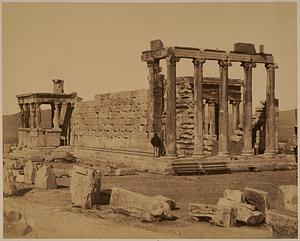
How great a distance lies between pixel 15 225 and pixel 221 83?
12503 millimetres

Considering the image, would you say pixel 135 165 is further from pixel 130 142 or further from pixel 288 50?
pixel 288 50

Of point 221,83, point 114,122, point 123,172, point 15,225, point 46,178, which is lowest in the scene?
point 15,225

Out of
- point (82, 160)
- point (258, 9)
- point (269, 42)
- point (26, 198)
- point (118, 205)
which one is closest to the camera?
point (118, 205)

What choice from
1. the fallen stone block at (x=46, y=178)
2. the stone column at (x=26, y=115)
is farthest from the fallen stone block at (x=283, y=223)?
the stone column at (x=26, y=115)

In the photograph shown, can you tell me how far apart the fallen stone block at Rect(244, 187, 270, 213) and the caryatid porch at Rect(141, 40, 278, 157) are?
789cm

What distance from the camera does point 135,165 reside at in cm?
2236

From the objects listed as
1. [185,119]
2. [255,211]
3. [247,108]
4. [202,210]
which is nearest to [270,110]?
[247,108]

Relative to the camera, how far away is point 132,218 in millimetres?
13438

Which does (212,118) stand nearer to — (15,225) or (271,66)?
(271,66)

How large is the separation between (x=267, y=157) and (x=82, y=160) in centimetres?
985

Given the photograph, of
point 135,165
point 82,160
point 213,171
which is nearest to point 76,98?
point 82,160

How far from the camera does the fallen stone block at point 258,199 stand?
44.0 feet

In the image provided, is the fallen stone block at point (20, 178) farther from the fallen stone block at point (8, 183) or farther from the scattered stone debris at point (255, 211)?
the scattered stone debris at point (255, 211)

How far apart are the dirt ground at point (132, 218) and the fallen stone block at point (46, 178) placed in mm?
315
